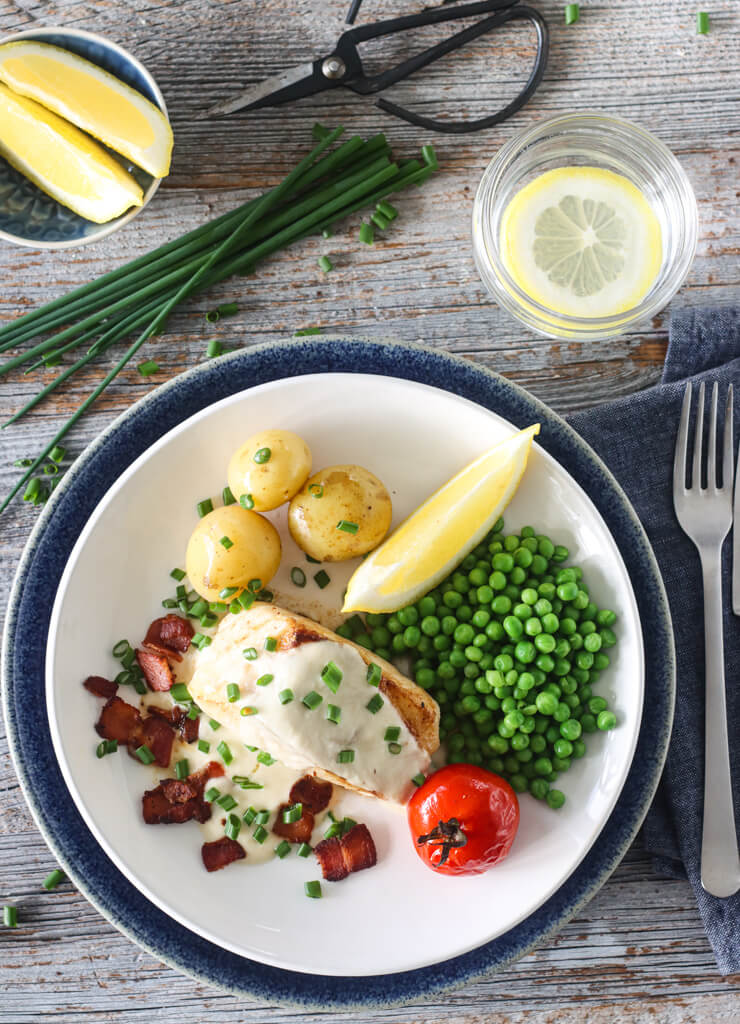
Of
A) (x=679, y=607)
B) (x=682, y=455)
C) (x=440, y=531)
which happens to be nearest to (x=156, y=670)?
(x=440, y=531)

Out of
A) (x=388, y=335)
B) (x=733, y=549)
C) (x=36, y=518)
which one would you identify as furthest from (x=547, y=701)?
(x=36, y=518)

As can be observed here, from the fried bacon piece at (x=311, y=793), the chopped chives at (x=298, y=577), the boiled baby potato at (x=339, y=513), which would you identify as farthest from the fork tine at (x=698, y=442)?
the fried bacon piece at (x=311, y=793)

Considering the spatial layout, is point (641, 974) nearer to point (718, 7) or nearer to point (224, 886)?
point (224, 886)

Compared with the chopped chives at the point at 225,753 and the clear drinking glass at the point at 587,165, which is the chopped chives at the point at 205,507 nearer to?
the chopped chives at the point at 225,753

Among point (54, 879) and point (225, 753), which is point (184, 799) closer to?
point (225, 753)

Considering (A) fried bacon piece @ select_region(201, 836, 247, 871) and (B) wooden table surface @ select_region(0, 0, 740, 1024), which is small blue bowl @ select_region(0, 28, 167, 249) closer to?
(B) wooden table surface @ select_region(0, 0, 740, 1024)

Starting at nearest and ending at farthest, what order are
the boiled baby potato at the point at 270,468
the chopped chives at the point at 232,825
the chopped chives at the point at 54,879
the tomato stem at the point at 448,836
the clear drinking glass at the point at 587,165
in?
1. the tomato stem at the point at 448,836
2. the boiled baby potato at the point at 270,468
3. the chopped chives at the point at 232,825
4. the clear drinking glass at the point at 587,165
5. the chopped chives at the point at 54,879
